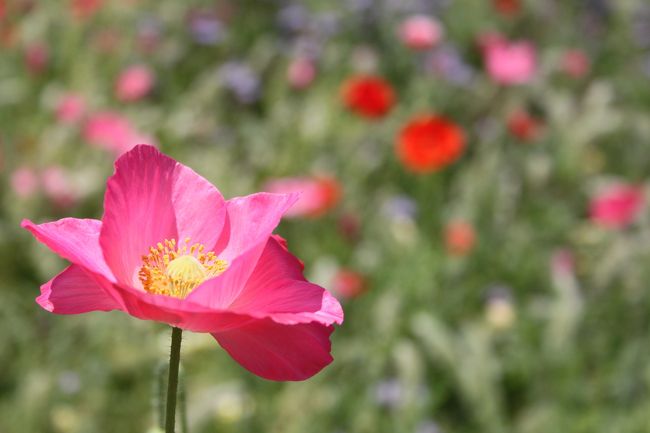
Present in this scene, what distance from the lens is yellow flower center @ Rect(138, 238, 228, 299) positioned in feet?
1.60

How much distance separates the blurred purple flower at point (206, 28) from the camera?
3.03 metres

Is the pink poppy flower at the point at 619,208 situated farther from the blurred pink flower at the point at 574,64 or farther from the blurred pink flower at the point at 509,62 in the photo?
the blurred pink flower at the point at 574,64

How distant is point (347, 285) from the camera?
78.4 inches

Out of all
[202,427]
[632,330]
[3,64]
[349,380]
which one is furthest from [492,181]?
[3,64]

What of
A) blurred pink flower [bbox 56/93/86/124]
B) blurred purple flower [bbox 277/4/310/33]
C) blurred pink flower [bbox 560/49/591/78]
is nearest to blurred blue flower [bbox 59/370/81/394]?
blurred pink flower [bbox 56/93/86/124]

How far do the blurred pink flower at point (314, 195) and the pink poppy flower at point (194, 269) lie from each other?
155cm

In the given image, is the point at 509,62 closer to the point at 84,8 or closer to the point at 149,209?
the point at 84,8

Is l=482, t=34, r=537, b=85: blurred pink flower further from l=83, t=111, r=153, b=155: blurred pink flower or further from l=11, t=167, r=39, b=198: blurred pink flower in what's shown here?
l=11, t=167, r=39, b=198: blurred pink flower

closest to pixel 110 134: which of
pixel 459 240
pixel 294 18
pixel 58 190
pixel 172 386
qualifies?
pixel 58 190

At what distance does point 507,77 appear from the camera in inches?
108

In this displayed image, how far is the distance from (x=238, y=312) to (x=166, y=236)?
127 mm

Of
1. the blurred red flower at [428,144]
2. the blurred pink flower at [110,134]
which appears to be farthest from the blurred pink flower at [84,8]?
the blurred red flower at [428,144]

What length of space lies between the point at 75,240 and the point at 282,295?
107 mm

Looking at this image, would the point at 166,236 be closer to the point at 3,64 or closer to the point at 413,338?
the point at 413,338
